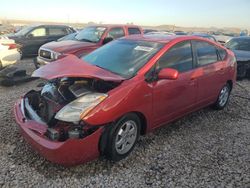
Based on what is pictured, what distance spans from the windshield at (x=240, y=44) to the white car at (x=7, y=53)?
7.84 metres

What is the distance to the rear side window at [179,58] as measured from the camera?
4359mm

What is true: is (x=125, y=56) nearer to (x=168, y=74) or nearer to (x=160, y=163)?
(x=168, y=74)

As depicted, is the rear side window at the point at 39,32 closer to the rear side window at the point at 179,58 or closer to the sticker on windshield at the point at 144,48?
the sticker on windshield at the point at 144,48

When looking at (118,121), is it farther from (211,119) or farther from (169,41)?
(211,119)

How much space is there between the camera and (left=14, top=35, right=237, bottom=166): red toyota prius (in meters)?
3.41

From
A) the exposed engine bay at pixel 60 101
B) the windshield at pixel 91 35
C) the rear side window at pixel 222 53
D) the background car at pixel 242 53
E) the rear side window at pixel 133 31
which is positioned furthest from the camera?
the rear side window at pixel 133 31

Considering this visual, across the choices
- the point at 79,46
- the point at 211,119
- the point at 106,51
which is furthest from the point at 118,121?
the point at 79,46

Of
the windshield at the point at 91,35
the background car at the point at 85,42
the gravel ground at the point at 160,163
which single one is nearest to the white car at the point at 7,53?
the background car at the point at 85,42

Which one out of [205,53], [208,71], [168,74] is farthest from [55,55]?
[168,74]

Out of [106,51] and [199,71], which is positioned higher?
[106,51]

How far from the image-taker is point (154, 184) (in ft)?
11.3

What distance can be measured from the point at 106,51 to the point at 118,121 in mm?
1672

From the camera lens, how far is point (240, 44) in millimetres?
10984

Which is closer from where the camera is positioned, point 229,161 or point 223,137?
→ point 229,161
